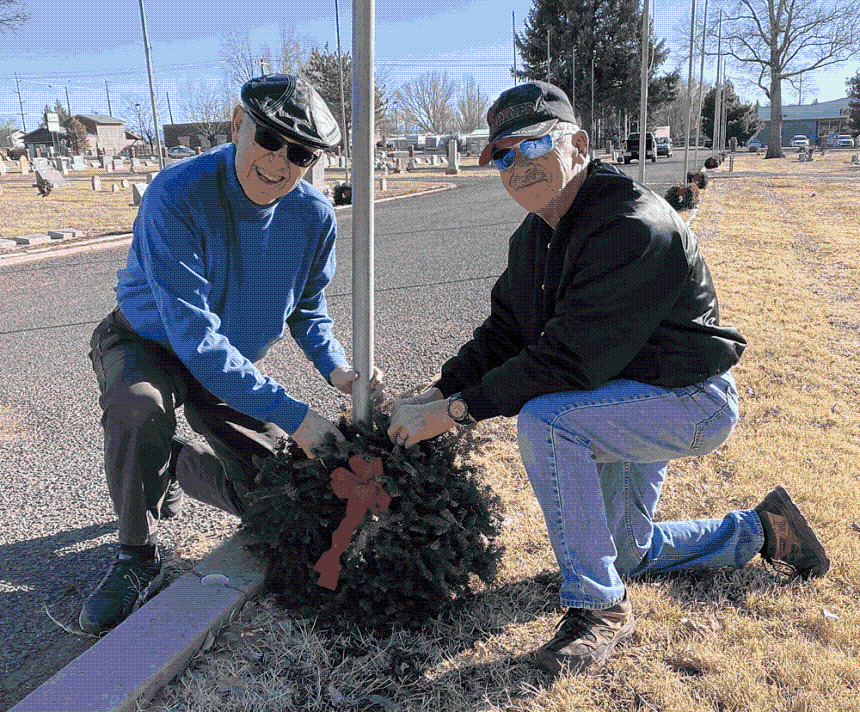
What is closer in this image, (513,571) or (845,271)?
(513,571)

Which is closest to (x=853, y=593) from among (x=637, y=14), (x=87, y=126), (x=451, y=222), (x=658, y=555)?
(x=658, y=555)

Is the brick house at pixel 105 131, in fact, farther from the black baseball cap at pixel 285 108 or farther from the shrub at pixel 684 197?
the black baseball cap at pixel 285 108

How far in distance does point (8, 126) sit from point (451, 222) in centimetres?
10255

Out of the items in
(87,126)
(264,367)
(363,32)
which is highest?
(87,126)

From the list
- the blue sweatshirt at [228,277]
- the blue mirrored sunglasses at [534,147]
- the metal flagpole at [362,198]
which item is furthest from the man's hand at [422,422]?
the blue mirrored sunglasses at [534,147]

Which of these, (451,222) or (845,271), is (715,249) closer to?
(845,271)

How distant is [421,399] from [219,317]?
80 cm

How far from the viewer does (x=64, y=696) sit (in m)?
1.80

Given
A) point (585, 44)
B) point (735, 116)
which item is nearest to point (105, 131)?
point (585, 44)

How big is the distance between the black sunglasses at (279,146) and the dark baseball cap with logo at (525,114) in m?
0.53

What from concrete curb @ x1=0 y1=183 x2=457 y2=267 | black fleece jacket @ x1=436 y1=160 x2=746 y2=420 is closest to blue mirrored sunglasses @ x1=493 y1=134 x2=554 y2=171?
black fleece jacket @ x1=436 y1=160 x2=746 y2=420

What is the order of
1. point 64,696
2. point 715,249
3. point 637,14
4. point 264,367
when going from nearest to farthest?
1. point 64,696
2. point 264,367
3. point 715,249
4. point 637,14

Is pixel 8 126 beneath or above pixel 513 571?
above

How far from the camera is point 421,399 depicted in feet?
7.24
